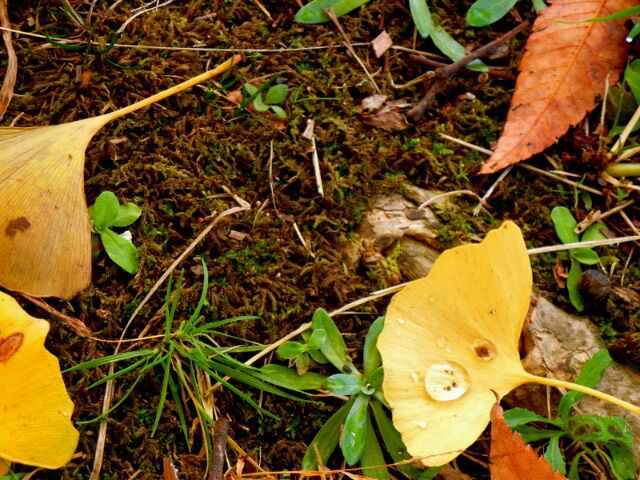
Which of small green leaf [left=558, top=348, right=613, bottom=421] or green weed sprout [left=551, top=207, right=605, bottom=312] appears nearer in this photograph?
small green leaf [left=558, top=348, right=613, bottom=421]

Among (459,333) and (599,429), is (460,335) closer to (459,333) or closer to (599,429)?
(459,333)

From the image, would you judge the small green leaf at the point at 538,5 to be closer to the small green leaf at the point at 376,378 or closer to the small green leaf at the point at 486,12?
the small green leaf at the point at 486,12

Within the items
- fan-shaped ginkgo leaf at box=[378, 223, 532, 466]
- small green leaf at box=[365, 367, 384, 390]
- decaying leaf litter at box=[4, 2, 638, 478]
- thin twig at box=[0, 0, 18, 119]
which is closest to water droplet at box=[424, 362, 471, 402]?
fan-shaped ginkgo leaf at box=[378, 223, 532, 466]

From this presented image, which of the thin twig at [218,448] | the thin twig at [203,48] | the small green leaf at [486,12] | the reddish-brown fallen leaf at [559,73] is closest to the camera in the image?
the thin twig at [218,448]

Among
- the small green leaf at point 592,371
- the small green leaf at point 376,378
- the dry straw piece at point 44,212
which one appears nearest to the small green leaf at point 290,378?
the small green leaf at point 376,378

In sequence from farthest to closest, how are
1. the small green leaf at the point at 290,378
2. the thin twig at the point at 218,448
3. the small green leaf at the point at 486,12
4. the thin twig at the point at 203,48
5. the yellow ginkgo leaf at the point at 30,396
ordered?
the small green leaf at the point at 486,12 → the thin twig at the point at 203,48 → the small green leaf at the point at 290,378 → the thin twig at the point at 218,448 → the yellow ginkgo leaf at the point at 30,396

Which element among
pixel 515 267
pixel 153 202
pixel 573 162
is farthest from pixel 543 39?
pixel 153 202

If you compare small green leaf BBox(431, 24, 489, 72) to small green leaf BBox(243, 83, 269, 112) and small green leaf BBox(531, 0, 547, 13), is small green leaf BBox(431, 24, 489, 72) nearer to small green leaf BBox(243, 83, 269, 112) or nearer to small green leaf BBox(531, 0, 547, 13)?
small green leaf BBox(531, 0, 547, 13)

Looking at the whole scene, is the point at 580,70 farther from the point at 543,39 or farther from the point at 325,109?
the point at 325,109
